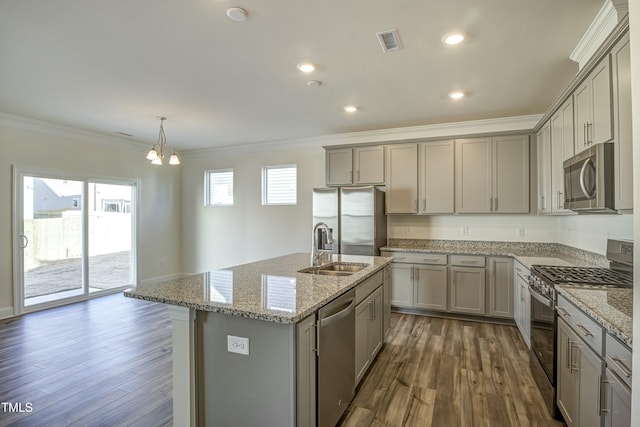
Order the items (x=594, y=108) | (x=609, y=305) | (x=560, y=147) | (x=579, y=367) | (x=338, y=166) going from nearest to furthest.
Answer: (x=609, y=305)
(x=579, y=367)
(x=594, y=108)
(x=560, y=147)
(x=338, y=166)

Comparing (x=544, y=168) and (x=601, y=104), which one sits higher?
(x=601, y=104)

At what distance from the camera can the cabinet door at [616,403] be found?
1.27m

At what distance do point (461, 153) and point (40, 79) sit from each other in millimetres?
4875

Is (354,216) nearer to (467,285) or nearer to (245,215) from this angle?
(467,285)

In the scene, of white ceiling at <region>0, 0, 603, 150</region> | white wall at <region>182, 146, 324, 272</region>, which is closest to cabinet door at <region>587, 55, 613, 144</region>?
white ceiling at <region>0, 0, 603, 150</region>

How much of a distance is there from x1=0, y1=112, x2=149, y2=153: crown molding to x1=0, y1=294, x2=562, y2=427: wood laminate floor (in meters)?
2.63

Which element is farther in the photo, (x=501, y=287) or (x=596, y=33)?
(x=501, y=287)

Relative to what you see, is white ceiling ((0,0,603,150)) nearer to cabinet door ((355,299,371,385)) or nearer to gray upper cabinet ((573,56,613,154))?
gray upper cabinet ((573,56,613,154))

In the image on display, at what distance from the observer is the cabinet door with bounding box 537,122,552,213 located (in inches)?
135

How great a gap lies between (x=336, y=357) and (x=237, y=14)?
7.52ft

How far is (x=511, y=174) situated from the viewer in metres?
4.18

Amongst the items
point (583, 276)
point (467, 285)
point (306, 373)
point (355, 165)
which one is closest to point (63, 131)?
point (355, 165)

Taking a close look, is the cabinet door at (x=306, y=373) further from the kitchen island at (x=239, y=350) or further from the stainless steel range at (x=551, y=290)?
the stainless steel range at (x=551, y=290)

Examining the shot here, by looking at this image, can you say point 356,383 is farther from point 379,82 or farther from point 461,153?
point 461,153
